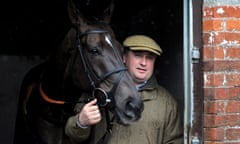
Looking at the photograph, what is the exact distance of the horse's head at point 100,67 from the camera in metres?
2.71

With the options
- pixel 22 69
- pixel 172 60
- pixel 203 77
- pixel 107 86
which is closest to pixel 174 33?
pixel 172 60

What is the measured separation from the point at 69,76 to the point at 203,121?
93cm

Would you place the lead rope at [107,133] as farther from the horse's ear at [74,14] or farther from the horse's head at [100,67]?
the horse's ear at [74,14]

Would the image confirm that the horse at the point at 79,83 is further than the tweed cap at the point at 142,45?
No

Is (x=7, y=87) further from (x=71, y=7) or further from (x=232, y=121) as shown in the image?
(x=232, y=121)

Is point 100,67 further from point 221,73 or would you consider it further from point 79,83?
point 221,73

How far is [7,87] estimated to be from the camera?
618cm

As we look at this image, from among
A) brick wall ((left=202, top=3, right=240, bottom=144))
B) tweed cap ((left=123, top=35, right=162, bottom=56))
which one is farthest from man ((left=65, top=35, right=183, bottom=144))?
brick wall ((left=202, top=3, right=240, bottom=144))

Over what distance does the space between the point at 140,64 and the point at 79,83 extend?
41 centimetres

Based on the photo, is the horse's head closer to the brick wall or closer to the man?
the man

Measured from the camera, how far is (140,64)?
10.3 feet

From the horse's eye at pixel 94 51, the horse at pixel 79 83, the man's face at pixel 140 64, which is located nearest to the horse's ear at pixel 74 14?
the horse at pixel 79 83

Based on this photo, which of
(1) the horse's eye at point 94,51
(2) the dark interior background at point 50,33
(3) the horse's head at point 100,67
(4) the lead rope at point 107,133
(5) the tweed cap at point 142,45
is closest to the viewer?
(3) the horse's head at point 100,67

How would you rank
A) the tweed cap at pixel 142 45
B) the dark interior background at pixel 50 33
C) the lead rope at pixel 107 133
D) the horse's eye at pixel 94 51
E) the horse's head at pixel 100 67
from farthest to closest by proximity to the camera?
the dark interior background at pixel 50 33 < the tweed cap at pixel 142 45 < the lead rope at pixel 107 133 < the horse's eye at pixel 94 51 < the horse's head at pixel 100 67
